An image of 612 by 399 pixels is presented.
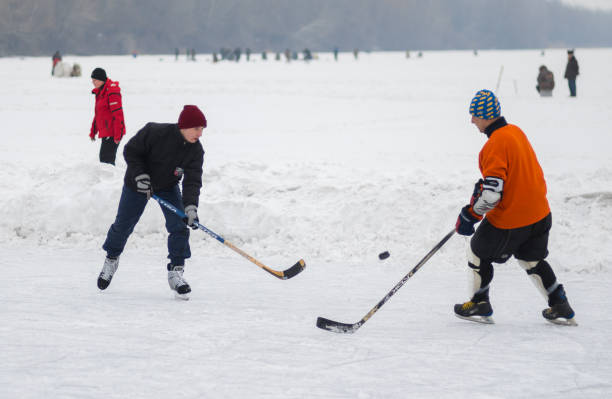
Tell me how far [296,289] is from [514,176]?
6.42ft

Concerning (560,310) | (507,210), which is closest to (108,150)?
(507,210)

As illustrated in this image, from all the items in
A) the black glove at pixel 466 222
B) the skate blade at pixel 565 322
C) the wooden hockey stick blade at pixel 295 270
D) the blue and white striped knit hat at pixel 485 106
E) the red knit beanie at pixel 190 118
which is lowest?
the skate blade at pixel 565 322

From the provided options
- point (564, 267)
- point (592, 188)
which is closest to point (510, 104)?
point (592, 188)

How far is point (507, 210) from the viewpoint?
159 inches

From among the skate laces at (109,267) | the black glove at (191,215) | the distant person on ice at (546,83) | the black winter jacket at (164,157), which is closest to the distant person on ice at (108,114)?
the skate laces at (109,267)

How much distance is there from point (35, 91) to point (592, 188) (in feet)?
65.5

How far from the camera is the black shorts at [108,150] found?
817 centimetres

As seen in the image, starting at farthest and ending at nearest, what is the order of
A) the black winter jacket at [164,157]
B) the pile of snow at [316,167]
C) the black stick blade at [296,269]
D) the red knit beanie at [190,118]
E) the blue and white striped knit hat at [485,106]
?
the pile of snow at [316,167] < the black stick blade at [296,269] < the black winter jacket at [164,157] < the red knit beanie at [190,118] < the blue and white striped knit hat at [485,106]

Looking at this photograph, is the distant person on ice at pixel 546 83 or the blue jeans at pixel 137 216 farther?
the distant person on ice at pixel 546 83

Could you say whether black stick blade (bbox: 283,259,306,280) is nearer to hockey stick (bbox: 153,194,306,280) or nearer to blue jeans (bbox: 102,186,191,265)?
hockey stick (bbox: 153,194,306,280)

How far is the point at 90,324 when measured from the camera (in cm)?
425

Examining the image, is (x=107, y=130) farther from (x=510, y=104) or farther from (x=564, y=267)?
(x=510, y=104)

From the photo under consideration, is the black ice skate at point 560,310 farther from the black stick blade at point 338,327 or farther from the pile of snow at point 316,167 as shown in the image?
the pile of snow at point 316,167

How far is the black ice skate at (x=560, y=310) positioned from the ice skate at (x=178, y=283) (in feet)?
7.76
